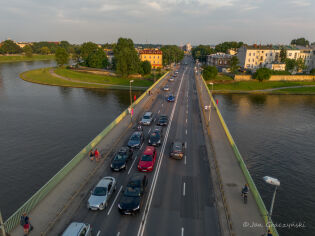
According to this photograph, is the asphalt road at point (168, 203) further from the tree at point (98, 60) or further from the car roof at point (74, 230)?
the tree at point (98, 60)

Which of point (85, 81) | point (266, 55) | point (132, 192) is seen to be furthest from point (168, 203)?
point (266, 55)

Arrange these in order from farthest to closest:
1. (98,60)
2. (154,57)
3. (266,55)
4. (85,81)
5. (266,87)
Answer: (154,57) < (98,60) < (266,55) < (85,81) < (266,87)

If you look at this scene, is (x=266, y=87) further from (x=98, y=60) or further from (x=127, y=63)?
(x=98, y=60)

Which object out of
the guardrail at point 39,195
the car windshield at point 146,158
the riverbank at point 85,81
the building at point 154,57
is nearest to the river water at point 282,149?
the car windshield at point 146,158

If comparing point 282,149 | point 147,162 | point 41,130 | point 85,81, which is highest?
point 85,81

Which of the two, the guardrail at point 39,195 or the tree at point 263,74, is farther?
the tree at point 263,74

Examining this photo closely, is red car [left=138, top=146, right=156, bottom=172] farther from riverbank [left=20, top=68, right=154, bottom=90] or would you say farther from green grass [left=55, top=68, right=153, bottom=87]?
green grass [left=55, top=68, right=153, bottom=87]

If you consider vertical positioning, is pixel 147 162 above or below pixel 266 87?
below

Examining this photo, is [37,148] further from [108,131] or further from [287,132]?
[287,132]
